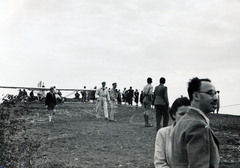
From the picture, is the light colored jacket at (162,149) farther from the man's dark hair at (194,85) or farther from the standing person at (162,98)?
the standing person at (162,98)

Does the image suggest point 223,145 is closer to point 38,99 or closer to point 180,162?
point 180,162

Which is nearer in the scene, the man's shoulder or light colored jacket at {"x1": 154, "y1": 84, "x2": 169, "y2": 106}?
the man's shoulder

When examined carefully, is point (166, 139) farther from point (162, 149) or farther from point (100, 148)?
point (100, 148)

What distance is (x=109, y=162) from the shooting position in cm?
804

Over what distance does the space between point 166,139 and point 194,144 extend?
1215 mm

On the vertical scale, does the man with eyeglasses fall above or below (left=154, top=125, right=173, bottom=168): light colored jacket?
above

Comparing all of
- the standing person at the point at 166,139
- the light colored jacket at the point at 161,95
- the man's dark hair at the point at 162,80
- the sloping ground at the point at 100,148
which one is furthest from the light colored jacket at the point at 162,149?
the light colored jacket at the point at 161,95

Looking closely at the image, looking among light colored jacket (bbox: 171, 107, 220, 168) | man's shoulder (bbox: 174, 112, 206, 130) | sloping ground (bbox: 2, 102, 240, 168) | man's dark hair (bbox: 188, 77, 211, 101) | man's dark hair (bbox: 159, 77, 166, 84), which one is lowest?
sloping ground (bbox: 2, 102, 240, 168)

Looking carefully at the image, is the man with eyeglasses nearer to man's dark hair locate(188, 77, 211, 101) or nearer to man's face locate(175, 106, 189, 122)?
man's dark hair locate(188, 77, 211, 101)

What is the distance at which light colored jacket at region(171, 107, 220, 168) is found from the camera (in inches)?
87.6

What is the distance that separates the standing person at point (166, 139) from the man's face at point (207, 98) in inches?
23.1

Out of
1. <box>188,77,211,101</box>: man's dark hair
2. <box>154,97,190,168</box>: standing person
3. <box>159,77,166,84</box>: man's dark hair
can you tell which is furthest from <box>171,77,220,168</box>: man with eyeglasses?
<box>159,77,166,84</box>: man's dark hair

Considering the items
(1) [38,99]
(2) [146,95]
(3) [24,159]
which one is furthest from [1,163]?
(1) [38,99]

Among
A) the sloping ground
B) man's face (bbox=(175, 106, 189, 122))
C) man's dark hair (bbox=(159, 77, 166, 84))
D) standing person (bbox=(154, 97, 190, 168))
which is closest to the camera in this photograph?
standing person (bbox=(154, 97, 190, 168))
